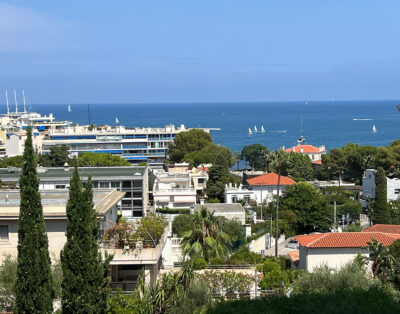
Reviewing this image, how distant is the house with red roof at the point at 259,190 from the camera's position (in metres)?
53.4

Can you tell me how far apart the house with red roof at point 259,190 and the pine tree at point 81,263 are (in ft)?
129

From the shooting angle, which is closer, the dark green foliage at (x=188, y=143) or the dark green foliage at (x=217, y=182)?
the dark green foliage at (x=217, y=182)

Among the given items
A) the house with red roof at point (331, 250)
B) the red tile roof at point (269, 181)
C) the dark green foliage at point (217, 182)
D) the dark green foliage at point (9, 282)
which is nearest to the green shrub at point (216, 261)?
the house with red roof at point (331, 250)

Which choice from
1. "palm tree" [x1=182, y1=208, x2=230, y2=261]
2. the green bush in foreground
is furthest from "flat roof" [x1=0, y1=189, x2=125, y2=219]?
the green bush in foreground

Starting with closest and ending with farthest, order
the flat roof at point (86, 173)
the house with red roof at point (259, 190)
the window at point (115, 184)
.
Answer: the flat roof at point (86, 173) < the window at point (115, 184) < the house with red roof at point (259, 190)

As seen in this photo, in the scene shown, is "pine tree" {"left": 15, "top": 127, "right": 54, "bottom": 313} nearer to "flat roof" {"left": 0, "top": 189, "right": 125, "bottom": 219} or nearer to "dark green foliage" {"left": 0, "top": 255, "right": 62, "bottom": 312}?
"dark green foliage" {"left": 0, "top": 255, "right": 62, "bottom": 312}

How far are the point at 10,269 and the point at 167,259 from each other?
338 inches

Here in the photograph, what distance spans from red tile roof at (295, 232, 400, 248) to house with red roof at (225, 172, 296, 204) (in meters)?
25.5

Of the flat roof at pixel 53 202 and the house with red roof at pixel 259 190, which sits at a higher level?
the flat roof at pixel 53 202

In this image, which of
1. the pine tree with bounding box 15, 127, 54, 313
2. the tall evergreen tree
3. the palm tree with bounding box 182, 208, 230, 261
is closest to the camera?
the pine tree with bounding box 15, 127, 54, 313

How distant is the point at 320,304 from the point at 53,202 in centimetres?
968

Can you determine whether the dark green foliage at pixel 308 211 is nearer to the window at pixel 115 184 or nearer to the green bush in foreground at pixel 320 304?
the window at pixel 115 184

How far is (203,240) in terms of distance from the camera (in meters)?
24.4

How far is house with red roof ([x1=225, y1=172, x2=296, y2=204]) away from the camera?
2101 inches
